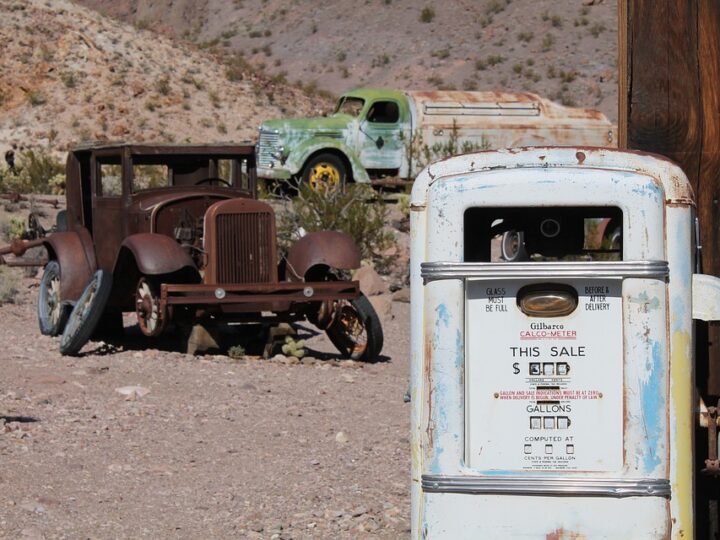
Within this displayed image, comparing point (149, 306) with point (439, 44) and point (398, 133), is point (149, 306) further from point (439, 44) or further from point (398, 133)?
point (439, 44)

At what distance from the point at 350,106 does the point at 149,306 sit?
1367cm

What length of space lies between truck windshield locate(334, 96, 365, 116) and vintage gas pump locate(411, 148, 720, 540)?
19701 mm

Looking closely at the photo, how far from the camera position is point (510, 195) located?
3.90 m

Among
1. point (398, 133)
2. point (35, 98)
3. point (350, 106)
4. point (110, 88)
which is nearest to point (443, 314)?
point (398, 133)

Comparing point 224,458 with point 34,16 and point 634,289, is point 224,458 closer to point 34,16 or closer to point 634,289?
point 634,289

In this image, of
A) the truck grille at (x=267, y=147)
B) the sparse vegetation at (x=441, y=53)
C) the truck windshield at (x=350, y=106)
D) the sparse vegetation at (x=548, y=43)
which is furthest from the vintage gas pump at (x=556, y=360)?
the sparse vegetation at (x=441, y=53)

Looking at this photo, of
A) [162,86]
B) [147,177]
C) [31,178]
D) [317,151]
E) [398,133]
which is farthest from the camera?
[162,86]

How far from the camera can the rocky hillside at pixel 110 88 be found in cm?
3341

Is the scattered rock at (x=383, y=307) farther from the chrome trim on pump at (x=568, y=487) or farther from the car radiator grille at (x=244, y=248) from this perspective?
the chrome trim on pump at (x=568, y=487)

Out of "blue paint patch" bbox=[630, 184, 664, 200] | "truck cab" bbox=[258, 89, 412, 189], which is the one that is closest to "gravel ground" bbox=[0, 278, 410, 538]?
"blue paint patch" bbox=[630, 184, 664, 200]

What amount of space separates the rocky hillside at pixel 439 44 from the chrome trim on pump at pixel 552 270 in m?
40.4

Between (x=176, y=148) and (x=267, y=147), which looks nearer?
(x=176, y=148)

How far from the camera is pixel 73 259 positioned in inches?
458

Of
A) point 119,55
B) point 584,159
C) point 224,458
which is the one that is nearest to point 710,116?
point 584,159
